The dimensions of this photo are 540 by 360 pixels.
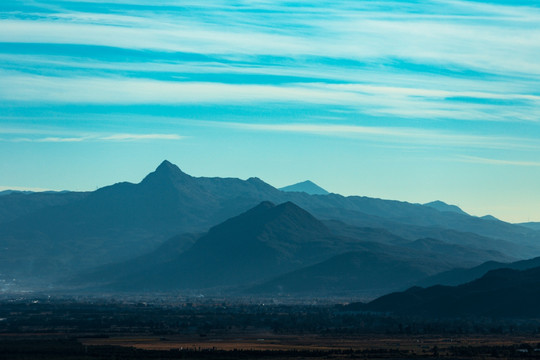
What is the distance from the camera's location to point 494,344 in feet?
625

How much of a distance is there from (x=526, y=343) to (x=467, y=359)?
1263 inches

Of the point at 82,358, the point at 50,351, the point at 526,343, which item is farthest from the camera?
the point at 526,343

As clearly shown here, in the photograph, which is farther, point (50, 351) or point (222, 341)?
point (222, 341)

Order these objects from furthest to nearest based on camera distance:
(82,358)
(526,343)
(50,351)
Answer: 1. (526,343)
2. (50,351)
3. (82,358)

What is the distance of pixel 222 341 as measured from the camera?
19800cm

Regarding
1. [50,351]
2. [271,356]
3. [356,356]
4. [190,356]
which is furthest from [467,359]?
[50,351]

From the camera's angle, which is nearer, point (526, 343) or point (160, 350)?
point (160, 350)

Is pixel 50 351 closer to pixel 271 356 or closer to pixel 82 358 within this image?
pixel 82 358

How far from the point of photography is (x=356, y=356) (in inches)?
6486

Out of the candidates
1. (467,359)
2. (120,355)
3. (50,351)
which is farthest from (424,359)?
(50,351)

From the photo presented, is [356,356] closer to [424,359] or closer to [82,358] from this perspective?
[424,359]

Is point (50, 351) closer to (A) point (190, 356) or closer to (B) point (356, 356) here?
(A) point (190, 356)

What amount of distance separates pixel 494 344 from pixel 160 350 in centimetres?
6283

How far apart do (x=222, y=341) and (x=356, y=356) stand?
40606 millimetres
